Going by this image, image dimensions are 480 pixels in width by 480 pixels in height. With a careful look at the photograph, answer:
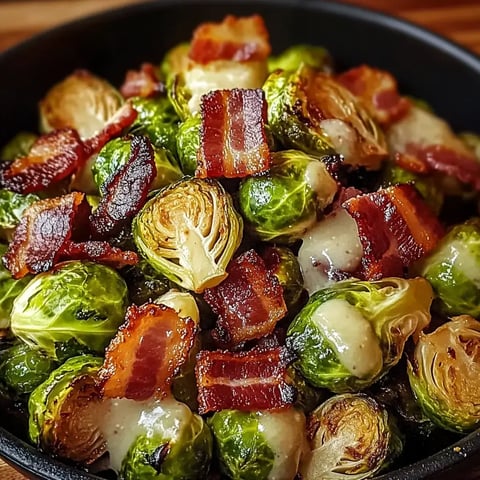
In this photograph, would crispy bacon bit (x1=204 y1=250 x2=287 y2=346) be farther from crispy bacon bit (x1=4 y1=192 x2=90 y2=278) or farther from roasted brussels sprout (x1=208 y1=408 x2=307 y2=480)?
crispy bacon bit (x1=4 y1=192 x2=90 y2=278)

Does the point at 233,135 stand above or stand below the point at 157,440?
above

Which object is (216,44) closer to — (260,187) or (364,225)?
(260,187)

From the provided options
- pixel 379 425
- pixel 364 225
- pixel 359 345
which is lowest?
pixel 379 425

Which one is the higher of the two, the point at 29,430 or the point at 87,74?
the point at 87,74

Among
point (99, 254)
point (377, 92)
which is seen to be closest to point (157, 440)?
point (99, 254)

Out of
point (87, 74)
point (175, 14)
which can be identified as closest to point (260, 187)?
point (87, 74)

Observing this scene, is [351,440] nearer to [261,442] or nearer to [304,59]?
[261,442]
